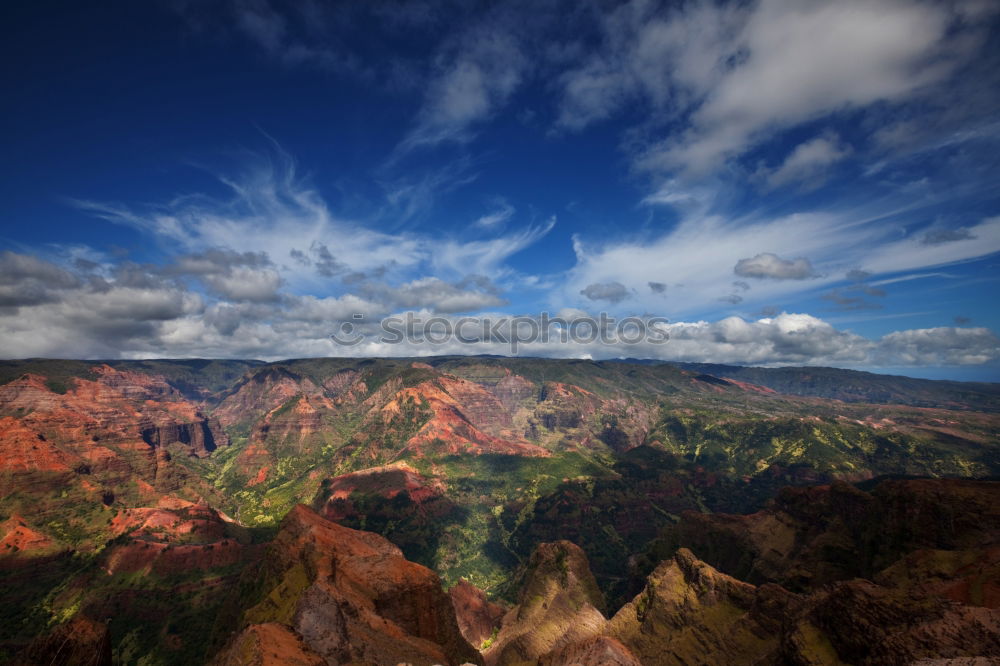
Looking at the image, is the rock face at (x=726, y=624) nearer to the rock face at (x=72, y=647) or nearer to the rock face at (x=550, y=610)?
the rock face at (x=550, y=610)

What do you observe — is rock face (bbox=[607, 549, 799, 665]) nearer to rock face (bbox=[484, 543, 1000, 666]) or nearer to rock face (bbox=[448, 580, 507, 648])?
rock face (bbox=[484, 543, 1000, 666])

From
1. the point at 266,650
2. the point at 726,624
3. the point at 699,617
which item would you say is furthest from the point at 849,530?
the point at 266,650

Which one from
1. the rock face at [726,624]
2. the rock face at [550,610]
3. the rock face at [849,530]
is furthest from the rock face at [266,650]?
the rock face at [849,530]

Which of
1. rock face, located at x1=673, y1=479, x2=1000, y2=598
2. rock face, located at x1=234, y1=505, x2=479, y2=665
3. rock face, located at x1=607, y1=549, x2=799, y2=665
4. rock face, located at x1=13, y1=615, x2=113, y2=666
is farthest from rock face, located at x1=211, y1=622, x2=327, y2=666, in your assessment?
rock face, located at x1=673, y1=479, x2=1000, y2=598

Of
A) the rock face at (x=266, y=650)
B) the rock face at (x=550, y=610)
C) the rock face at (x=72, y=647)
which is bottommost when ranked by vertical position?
the rock face at (x=550, y=610)

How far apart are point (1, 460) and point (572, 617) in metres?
249

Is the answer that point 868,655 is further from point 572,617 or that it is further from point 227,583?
point 227,583

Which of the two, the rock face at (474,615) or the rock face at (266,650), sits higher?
the rock face at (266,650)

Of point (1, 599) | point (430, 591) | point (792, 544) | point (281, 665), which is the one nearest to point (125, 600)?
point (1, 599)

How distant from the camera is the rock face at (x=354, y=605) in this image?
38000 mm

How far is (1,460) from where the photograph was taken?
171250mm

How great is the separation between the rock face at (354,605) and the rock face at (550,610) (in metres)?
14.7

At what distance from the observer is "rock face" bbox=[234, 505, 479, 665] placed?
125 feet

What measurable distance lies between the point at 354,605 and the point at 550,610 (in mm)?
54064
